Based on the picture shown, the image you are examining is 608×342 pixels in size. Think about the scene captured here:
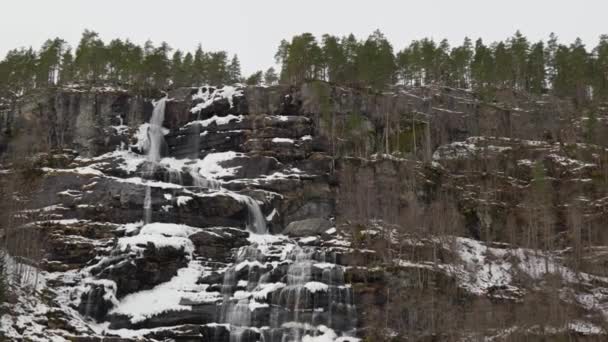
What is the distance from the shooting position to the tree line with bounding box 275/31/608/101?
8531 centimetres

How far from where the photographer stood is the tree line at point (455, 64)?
85.3m

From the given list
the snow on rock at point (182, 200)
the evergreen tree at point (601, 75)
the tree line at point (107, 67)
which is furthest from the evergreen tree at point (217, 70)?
the evergreen tree at point (601, 75)

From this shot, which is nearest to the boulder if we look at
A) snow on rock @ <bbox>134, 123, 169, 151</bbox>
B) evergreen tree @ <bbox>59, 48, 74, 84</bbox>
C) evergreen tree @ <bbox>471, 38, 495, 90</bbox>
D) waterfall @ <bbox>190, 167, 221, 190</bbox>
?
waterfall @ <bbox>190, 167, 221, 190</bbox>

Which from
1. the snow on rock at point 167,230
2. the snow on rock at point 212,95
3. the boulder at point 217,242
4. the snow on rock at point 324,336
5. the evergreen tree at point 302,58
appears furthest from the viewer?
the evergreen tree at point 302,58

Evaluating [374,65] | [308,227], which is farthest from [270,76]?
[308,227]

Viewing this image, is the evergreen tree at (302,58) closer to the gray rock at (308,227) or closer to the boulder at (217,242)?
the gray rock at (308,227)

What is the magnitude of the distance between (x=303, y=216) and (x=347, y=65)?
29871 mm

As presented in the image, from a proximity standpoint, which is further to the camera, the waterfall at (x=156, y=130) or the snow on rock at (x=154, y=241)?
the waterfall at (x=156, y=130)

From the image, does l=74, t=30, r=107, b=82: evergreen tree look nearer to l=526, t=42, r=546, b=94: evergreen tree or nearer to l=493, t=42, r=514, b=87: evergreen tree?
l=493, t=42, r=514, b=87: evergreen tree

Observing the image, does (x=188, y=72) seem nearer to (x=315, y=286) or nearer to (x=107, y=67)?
(x=107, y=67)

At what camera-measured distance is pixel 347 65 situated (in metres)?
86.9

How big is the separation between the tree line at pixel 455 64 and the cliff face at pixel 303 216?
5.64 metres

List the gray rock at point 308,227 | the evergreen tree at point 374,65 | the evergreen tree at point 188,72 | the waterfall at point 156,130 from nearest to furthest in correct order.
Result: the gray rock at point 308,227, the waterfall at point 156,130, the evergreen tree at point 374,65, the evergreen tree at point 188,72

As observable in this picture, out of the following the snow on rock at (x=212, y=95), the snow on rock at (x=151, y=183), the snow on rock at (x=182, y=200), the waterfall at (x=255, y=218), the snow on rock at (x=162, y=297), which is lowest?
the snow on rock at (x=162, y=297)
